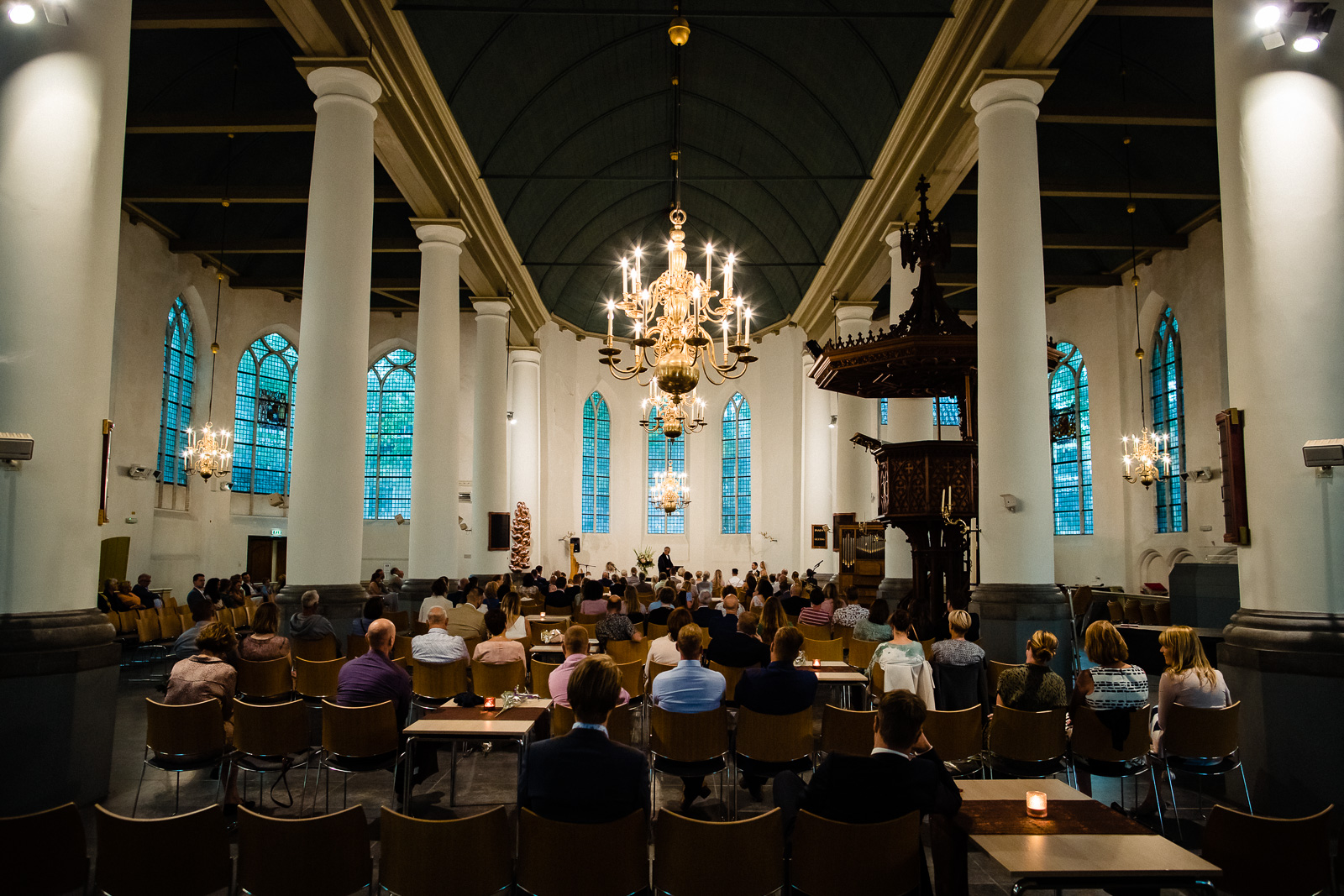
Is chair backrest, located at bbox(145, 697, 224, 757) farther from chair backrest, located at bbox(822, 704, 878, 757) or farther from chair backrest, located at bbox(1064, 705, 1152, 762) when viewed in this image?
chair backrest, located at bbox(1064, 705, 1152, 762)

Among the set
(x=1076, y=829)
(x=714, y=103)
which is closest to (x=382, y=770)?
(x=1076, y=829)

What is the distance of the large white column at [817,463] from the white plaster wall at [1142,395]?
5.34 m

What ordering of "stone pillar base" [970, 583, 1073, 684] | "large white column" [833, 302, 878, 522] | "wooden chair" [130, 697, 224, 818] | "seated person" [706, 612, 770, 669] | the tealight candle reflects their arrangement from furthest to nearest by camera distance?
"large white column" [833, 302, 878, 522] < "stone pillar base" [970, 583, 1073, 684] < "seated person" [706, 612, 770, 669] < "wooden chair" [130, 697, 224, 818] < the tealight candle

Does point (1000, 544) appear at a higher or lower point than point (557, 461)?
lower

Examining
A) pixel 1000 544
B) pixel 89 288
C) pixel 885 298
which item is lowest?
pixel 1000 544

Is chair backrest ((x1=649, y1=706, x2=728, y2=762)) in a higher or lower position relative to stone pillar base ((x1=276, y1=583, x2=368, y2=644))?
lower

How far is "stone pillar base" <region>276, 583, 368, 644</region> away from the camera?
8133mm

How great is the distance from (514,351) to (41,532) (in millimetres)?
16652

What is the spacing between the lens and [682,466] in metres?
27.9

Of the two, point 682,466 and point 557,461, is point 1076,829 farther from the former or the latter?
point 682,466

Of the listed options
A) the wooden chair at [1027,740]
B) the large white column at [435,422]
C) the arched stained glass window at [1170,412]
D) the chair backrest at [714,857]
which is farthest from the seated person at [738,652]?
the arched stained glass window at [1170,412]

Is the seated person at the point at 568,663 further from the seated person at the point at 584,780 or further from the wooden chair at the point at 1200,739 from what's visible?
the wooden chair at the point at 1200,739

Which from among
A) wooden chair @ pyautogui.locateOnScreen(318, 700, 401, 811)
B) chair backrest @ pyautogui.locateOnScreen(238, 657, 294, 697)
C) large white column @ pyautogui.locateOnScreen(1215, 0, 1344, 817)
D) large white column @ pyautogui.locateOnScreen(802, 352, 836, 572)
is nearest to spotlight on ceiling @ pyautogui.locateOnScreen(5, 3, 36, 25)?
wooden chair @ pyautogui.locateOnScreen(318, 700, 401, 811)

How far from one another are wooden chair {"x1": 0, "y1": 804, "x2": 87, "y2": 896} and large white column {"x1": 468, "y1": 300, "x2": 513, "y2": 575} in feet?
45.7
